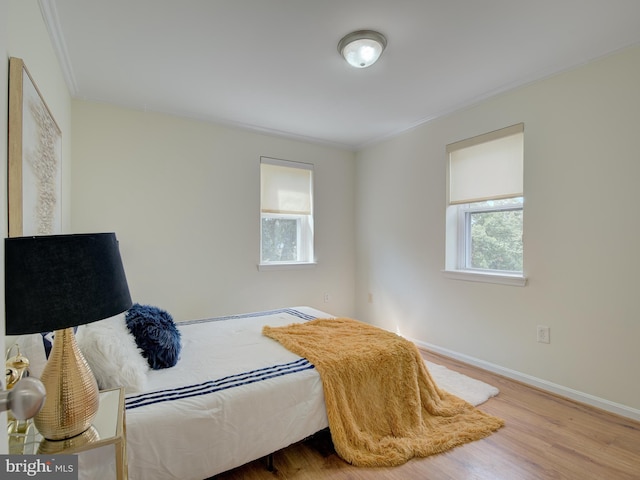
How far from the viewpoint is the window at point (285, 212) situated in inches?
152

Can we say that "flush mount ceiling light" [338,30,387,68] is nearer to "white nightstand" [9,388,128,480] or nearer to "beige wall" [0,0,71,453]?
"beige wall" [0,0,71,453]

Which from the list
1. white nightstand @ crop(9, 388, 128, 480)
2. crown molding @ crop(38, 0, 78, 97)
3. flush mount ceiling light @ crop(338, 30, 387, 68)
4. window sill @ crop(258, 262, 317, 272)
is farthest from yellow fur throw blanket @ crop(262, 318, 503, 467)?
crown molding @ crop(38, 0, 78, 97)

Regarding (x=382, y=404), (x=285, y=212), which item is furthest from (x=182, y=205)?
(x=382, y=404)

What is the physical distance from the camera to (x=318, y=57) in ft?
7.48

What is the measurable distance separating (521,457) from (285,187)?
10.6 ft

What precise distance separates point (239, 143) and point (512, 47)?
8.61ft

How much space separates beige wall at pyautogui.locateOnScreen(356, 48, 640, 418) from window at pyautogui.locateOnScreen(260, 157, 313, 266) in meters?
1.41

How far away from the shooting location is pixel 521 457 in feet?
5.92

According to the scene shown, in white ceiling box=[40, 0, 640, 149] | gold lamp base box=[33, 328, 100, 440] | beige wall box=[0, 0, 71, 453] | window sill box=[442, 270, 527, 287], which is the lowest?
gold lamp base box=[33, 328, 100, 440]

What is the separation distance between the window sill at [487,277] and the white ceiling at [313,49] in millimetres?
1590

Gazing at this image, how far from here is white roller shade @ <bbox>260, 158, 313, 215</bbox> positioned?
383 centimetres

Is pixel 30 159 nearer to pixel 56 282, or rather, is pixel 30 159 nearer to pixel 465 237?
pixel 56 282

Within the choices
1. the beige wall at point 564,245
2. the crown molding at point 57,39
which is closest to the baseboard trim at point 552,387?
the beige wall at point 564,245

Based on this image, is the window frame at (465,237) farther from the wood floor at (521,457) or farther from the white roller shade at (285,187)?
the white roller shade at (285,187)
